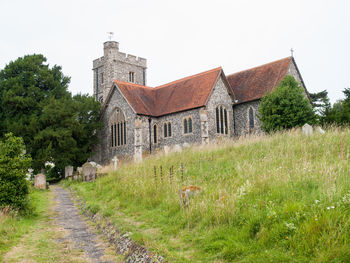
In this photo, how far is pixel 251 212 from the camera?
20.4 feet

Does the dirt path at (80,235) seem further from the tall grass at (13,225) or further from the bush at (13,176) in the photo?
the bush at (13,176)

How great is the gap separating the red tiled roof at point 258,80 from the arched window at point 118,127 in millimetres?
11139

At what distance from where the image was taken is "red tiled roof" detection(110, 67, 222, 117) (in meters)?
28.4

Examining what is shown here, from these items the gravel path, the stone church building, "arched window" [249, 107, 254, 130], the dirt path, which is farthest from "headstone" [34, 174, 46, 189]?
"arched window" [249, 107, 254, 130]

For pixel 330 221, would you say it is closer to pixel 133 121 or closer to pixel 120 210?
pixel 120 210

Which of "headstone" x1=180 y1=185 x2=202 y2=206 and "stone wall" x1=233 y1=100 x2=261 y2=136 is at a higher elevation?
"stone wall" x1=233 y1=100 x2=261 y2=136

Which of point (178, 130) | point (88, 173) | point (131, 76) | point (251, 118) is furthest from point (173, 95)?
point (131, 76)

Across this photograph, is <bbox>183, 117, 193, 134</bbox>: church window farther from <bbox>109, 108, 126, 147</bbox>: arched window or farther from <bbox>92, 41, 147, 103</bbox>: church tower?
<bbox>92, 41, 147, 103</bbox>: church tower

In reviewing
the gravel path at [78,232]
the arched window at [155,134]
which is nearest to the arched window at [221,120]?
the arched window at [155,134]

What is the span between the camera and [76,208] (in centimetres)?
1305

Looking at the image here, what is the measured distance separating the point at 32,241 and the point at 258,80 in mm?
25149

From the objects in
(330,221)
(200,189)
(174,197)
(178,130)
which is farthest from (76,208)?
(178,130)

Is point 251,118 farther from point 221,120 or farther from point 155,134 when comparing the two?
point 155,134

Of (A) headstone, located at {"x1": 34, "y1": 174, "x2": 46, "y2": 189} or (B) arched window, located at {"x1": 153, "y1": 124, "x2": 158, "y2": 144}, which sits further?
(B) arched window, located at {"x1": 153, "y1": 124, "x2": 158, "y2": 144}
